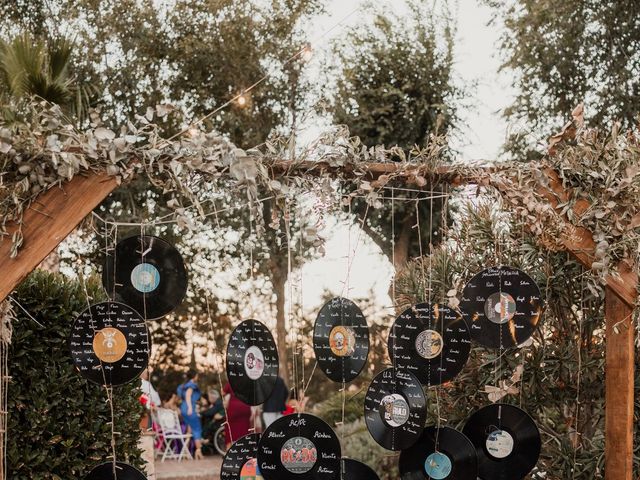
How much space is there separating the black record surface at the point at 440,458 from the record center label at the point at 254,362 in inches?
39.2

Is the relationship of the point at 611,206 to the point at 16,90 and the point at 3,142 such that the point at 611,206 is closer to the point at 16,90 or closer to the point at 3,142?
the point at 3,142

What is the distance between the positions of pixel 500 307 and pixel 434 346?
17.0 inches

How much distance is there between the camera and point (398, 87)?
12.4 m

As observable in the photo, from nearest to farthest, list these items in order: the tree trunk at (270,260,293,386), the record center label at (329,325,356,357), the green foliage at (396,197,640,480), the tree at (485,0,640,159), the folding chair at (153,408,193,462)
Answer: the record center label at (329,325,356,357) < the green foliage at (396,197,640,480) < the folding chair at (153,408,193,462) < the tree at (485,0,640,159) < the tree trunk at (270,260,293,386)

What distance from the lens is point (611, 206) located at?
436 cm

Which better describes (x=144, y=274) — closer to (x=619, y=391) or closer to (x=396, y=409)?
(x=396, y=409)

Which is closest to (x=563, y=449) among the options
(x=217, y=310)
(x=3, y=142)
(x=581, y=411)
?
(x=581, y=411)

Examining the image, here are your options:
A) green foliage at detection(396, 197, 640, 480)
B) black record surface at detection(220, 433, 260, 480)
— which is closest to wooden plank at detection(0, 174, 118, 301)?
black record surface at detection(220, 433, 260, 480)

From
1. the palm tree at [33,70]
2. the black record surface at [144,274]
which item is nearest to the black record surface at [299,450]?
the black record surface at [144,274]

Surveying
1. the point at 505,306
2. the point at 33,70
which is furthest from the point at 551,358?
the point at 33,70

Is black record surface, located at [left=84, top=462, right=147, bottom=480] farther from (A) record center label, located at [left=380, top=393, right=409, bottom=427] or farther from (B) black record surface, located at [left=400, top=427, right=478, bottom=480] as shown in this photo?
(B) black record surface, located at [left=400, top=427, right=478, bottom=480]

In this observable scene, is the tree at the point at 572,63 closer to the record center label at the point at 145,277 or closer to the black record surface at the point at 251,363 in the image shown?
the black record surface at the point at 251,363

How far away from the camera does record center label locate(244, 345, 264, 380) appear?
14.2 feet

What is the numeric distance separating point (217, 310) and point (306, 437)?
10901 millimetres
